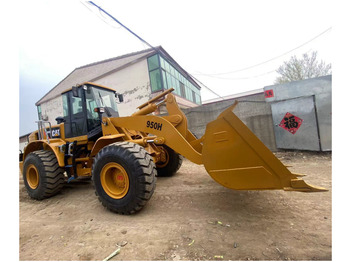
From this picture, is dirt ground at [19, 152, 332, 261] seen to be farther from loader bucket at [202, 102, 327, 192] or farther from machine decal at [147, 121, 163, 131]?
machine decal at [147, 121, 163, 131]

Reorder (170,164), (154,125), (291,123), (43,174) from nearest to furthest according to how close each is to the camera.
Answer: (154,125), (43,174), (170,164), (291,123)

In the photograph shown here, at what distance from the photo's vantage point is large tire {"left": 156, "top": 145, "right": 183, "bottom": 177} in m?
4.88

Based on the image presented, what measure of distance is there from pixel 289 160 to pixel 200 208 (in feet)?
16.0


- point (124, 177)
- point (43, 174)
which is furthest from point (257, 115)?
point (43, 174)

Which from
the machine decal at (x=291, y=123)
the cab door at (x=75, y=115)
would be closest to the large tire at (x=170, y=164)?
the cab door at (x=75, y=115)

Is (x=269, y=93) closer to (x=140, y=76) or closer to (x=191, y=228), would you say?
(x=191, y=228)

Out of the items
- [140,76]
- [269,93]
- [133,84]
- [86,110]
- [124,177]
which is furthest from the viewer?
[133,84]

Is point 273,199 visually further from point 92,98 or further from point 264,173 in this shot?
point 92,98

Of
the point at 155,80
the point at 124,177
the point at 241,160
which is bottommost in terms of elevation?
the point at 124,177

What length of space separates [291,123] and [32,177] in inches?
334

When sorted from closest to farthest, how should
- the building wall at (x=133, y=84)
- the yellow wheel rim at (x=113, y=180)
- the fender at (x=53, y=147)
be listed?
1. the yellow wheel rim at (x=113, y=180)
2. the fender at (x=53, y=147)
3. the building wall at (x=133, y=84)

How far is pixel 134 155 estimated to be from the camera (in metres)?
2.80

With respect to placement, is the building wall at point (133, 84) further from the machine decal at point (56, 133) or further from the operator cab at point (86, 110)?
the operator cab at point (86, 110)

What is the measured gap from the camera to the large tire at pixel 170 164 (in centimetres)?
488
